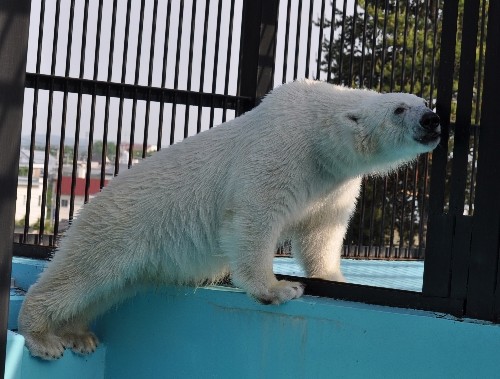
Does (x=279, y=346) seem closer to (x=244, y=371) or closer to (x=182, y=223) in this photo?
(x=244, y=371)

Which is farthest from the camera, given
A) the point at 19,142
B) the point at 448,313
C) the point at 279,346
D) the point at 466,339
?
the point at 279,346

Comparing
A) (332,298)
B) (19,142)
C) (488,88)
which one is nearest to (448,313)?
(332,298)

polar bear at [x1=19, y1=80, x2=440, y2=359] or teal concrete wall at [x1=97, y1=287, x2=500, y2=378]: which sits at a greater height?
polar bear at [x1=19, y1=80, x2=440, y2=359]

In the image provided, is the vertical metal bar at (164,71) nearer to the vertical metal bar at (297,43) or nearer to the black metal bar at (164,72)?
the black metal bar at (164,72)

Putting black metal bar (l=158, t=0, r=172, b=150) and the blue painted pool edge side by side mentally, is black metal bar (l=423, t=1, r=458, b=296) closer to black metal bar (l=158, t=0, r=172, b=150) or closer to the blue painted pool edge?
the blue painted pool edge

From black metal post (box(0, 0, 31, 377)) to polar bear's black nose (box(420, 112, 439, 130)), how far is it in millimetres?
1579

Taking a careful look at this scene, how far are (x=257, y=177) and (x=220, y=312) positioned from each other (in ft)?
2.11

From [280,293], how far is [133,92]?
1964 mm

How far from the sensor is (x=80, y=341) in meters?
3.90

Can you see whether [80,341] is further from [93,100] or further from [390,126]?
[390,126]

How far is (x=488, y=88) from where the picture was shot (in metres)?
2.98

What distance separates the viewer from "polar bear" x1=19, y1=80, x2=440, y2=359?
346cm

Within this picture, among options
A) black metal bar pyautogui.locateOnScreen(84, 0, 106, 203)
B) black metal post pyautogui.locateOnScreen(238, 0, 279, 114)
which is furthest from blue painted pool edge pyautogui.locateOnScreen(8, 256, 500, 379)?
black metal post pyautogui.locateOnScreen(238, 0, 279, 114)

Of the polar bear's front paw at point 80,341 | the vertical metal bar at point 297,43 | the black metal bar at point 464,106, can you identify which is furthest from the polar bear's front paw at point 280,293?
the vertical metal bar at point 297,43
